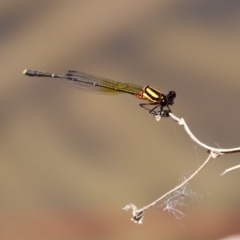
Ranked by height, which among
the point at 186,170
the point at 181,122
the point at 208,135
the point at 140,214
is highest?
the point at 208,135

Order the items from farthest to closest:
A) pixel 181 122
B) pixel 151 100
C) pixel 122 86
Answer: pixel 122 86 < pixel 151 100 < pixel 181 122

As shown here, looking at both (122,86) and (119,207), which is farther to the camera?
(119,207)

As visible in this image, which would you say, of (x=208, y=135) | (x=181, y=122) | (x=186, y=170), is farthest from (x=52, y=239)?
(x=181, y=122)

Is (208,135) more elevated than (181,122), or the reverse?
(208,135)

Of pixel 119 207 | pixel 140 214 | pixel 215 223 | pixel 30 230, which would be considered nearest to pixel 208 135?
pixel 215 223

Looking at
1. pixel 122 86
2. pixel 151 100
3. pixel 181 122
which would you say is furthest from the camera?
pixel 122 86

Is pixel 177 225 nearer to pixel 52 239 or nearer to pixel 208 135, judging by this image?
pixel 208 135

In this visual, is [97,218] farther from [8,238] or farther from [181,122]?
[181,122]
